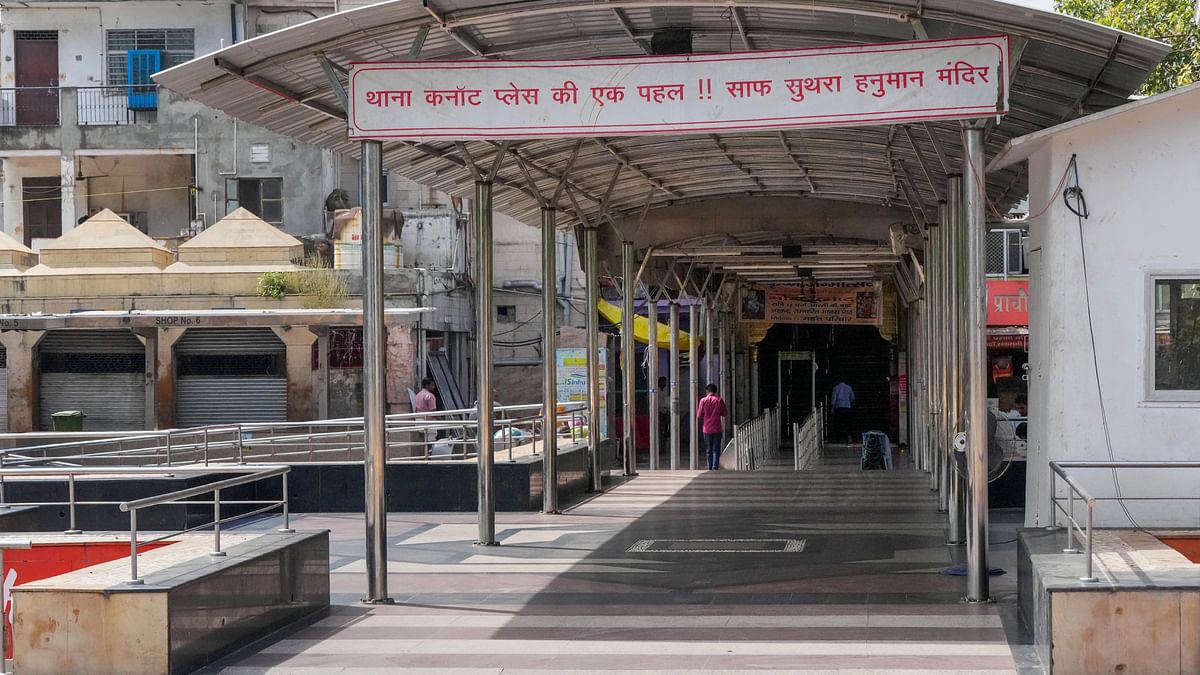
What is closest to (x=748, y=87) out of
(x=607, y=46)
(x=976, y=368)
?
(x=607, y=46)

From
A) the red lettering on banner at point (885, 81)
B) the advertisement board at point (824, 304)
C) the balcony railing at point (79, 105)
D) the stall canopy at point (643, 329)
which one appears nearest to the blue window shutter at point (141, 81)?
the balcony railing at point (79, 105)

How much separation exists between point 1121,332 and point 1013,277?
23717 mm

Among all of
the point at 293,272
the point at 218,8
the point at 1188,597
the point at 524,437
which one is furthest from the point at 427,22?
the point at 218,8

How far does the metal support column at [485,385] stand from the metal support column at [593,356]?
5452mm

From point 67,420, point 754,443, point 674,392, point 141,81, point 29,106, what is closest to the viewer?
point 674,392

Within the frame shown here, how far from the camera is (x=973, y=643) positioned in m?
8.79

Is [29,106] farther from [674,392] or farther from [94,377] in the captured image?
[674,392]

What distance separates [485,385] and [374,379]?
2798 mm

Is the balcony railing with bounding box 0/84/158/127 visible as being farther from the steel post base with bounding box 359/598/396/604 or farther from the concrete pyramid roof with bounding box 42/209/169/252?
the steel post base with bounding box 359/598/396/604

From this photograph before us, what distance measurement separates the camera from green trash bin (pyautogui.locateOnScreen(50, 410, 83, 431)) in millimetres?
28016

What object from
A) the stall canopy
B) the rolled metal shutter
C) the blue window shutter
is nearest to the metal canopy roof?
the stall canopy

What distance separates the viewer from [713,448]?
26703 mm

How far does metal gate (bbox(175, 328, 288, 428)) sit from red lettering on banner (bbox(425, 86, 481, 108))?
65.5 ft

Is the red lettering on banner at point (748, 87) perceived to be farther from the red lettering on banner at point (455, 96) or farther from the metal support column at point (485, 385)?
the metal support column at point (485, 385)
